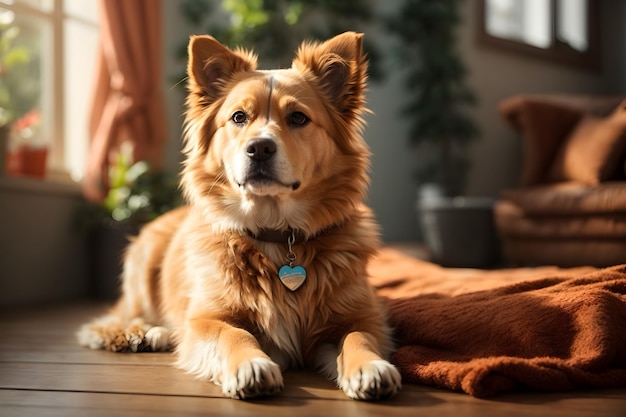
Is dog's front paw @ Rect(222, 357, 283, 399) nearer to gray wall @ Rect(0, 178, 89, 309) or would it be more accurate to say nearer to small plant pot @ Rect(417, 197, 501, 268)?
gray wall @ Rect(0, 178, 89, 309)

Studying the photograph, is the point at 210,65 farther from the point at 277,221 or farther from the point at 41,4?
the point at 41,4

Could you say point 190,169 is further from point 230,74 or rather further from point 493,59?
point 493,59

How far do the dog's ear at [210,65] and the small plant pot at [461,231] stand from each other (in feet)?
9.76

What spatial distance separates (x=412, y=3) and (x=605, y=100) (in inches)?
70.3

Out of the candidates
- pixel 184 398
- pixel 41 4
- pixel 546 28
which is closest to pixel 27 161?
pixel 41 4

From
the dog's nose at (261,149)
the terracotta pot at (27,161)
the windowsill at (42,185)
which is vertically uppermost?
the dog's nose at (261,149)

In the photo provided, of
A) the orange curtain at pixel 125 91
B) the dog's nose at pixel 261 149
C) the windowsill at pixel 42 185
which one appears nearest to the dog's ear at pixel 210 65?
the dog's nose at pixel 261 149

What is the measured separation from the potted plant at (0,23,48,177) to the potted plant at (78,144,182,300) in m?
0.43

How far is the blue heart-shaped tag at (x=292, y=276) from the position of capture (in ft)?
5.99

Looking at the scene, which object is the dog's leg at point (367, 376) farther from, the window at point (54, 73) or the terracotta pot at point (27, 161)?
the window at point (54, 73)

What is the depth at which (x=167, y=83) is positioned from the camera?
4.74 metres

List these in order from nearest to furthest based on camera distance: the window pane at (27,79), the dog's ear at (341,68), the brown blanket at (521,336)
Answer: the brown blanket at (521,336) → the dog's ear at (341,68) → the window pane at (27,79)

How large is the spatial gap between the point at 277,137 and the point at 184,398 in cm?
76

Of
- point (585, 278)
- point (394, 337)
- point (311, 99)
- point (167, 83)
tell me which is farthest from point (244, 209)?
point (167, 83)
